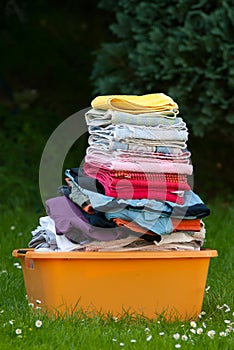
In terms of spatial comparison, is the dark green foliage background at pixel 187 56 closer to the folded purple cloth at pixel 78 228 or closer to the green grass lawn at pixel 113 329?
the green grass lawn at pixel 113 329

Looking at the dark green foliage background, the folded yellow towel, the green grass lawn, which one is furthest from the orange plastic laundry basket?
the dark green foliage background

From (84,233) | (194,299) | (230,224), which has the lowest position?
(230,224)

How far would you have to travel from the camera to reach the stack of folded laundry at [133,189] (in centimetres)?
329

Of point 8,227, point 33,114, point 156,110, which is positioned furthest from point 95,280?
point 33,114

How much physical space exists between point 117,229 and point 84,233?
15 centimetres

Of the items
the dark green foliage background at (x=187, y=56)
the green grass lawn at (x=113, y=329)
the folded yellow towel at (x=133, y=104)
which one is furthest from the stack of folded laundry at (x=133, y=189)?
the dark green foliage background at (x=187, y=56)

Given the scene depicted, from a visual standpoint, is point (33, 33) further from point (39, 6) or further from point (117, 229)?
point (117, 229)

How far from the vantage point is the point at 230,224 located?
555 cm

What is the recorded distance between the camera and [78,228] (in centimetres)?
334

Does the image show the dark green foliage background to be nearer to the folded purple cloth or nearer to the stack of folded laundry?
the stack of folded laundry

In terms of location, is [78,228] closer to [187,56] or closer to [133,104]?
[133,104]

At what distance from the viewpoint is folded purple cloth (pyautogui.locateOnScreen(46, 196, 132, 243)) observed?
130 inches

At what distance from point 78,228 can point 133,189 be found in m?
0.30

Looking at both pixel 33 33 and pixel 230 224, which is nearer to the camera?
pixel 230 224
